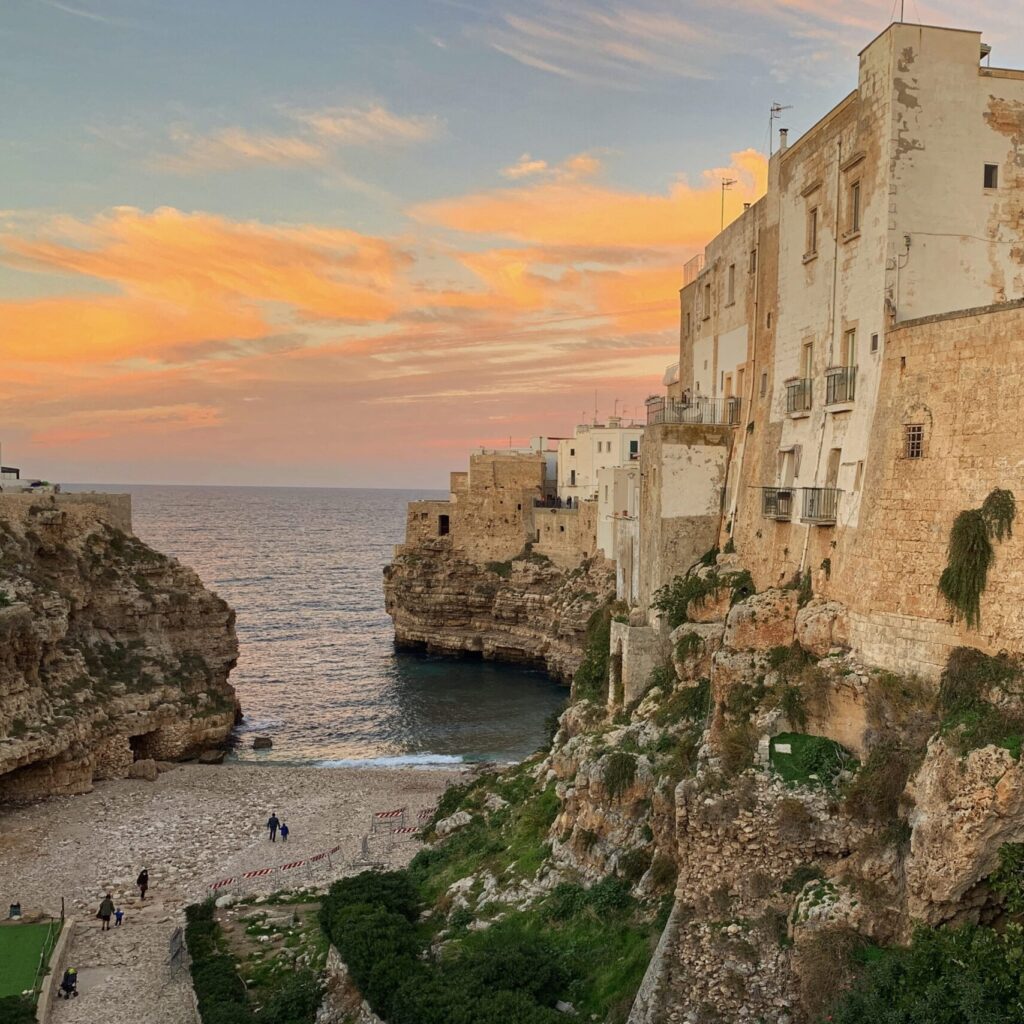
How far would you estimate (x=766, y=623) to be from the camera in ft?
61.7

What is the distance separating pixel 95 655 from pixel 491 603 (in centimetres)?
2846

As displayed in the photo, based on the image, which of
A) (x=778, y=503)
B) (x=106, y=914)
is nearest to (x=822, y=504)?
(x=778, y=503)

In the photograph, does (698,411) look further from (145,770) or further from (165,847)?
(145,770)

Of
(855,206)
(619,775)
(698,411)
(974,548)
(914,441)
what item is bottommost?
(619,775)

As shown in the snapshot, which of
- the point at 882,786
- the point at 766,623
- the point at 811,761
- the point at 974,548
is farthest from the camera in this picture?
the point at 766,623

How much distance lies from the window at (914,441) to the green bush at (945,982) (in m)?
7.39

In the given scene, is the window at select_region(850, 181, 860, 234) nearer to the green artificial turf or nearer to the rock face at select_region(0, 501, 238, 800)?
the green artificial turf

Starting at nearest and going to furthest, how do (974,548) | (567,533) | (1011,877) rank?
(1011,877) < (974,548) < (567,533)

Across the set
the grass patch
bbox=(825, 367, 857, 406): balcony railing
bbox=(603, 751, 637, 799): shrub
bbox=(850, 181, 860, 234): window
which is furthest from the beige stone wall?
the grass patch

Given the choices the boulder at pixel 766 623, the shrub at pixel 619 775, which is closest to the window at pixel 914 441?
the boulder at pixel 766 623

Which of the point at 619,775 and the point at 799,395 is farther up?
the point at 799,395

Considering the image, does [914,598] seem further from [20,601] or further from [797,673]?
[20,601]

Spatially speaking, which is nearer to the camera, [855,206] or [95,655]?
[855,206]

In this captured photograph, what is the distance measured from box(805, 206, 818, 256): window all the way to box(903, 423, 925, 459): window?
591cm
